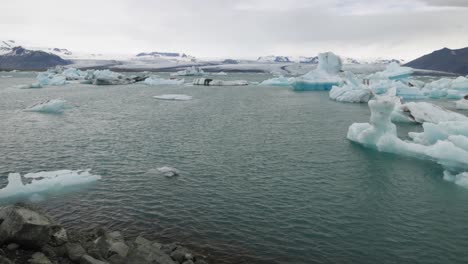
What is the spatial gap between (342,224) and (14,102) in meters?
42.7

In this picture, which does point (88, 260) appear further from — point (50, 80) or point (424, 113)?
point (50, 80)

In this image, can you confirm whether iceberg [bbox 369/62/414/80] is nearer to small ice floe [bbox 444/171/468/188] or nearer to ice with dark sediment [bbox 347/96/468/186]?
ice with dark sediment [bbox 347/96/468/186]

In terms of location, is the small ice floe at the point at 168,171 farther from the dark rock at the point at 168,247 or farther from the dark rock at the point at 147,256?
the dark rock at the point at 147,256

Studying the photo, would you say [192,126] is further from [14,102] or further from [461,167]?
[14,102]

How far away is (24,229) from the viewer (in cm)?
883

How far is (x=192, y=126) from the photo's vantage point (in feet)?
97.4

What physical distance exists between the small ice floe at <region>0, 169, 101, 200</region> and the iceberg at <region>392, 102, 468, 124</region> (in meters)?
23.5

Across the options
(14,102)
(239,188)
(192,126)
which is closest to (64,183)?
(239,188)

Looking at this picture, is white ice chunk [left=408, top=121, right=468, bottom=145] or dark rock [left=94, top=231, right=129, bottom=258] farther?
white ice chunk [left=408, top=121, right=468, bottom=145]

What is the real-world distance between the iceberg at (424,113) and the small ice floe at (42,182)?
77.2 ft

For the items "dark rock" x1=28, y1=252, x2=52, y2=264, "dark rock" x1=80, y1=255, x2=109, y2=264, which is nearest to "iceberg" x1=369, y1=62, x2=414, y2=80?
"dark rock" x1=80, y1=255, x2=109, y2=264

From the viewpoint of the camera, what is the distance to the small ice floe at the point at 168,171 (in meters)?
17.4

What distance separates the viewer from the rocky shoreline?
869 cm

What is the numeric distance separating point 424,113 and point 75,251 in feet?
93.1
